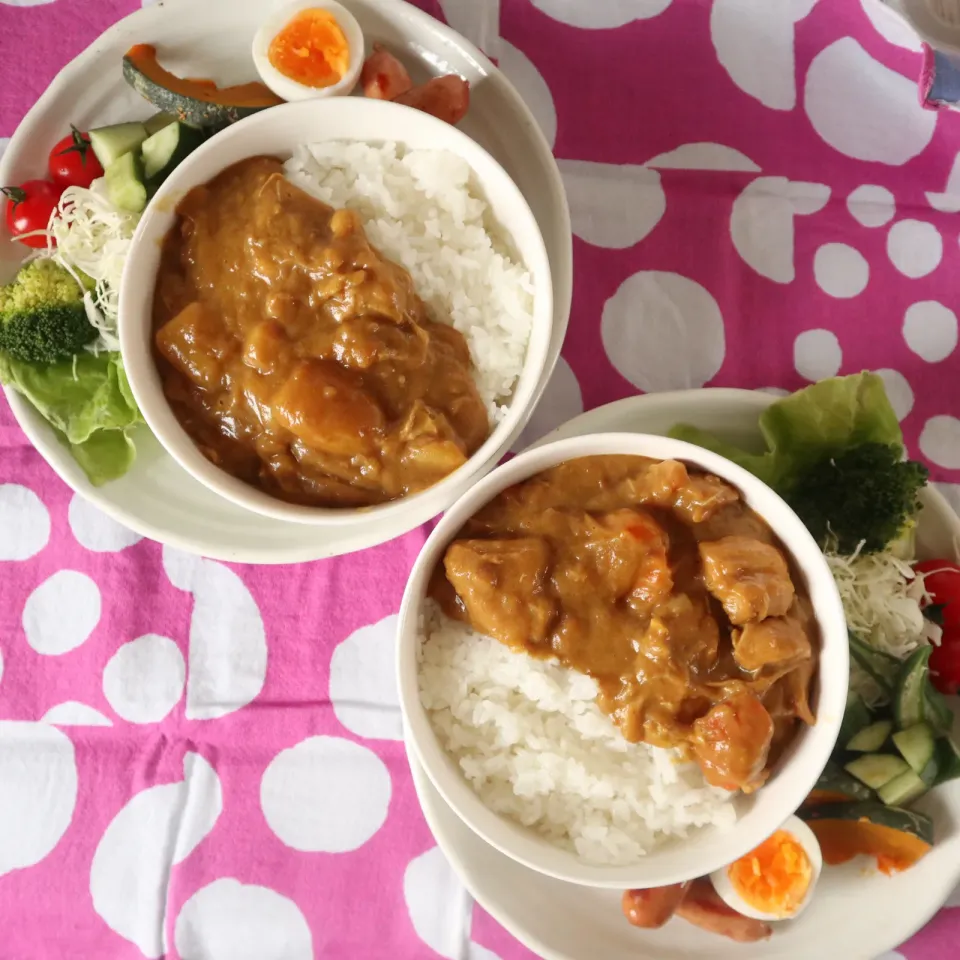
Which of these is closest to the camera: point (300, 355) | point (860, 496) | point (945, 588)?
point (300, 355)

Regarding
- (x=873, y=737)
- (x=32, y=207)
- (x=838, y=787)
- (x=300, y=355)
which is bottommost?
(x=838, y=787)

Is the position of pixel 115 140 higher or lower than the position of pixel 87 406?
higher

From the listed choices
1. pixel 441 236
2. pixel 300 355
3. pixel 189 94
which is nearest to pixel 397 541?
pixel 300 355

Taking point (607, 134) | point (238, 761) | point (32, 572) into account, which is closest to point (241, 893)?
point (238, 761)

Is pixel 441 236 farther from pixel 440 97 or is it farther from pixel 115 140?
pixel 115 140

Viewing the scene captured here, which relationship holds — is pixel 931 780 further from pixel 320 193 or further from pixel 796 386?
pixel 320 193

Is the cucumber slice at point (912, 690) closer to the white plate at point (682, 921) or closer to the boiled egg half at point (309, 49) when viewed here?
the white plate at point (682, 921)
